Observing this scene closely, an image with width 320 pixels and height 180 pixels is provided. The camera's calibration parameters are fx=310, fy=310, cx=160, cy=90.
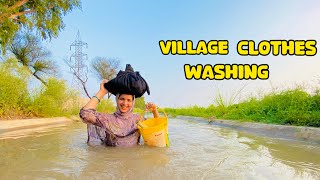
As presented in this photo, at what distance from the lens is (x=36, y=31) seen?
657 inches

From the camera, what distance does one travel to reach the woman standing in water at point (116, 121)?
13.1 feet

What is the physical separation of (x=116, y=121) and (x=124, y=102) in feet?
1.01

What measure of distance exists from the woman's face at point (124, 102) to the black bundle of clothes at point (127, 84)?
8cm

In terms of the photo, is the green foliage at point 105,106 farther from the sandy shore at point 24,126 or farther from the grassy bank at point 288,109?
the grassy bank at point 288,109

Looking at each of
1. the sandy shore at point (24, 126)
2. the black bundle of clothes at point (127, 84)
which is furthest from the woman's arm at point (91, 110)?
the sandy shore at point (24, 126)

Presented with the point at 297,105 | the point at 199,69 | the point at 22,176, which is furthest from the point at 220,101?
the point at 22,176

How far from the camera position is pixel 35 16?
53.3ft

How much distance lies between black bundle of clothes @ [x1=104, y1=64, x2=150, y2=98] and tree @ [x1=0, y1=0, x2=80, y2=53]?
12.6 metres

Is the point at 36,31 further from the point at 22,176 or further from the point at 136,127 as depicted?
the point at 22,176

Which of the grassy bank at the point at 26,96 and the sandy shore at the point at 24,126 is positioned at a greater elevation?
the grassy bank at the point at 26,96

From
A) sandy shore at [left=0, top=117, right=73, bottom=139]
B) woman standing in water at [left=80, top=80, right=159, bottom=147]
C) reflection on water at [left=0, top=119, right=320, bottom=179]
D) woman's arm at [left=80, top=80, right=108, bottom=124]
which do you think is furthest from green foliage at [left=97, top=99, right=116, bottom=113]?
woman's arm at [left=80, top=80, right=108, bottom=124]

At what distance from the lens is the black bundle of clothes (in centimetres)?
378

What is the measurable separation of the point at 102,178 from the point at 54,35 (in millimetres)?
16261

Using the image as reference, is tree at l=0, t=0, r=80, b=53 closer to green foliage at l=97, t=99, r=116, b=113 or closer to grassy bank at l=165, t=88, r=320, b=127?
green foliage at l=97, t=99, r=116, b=113
